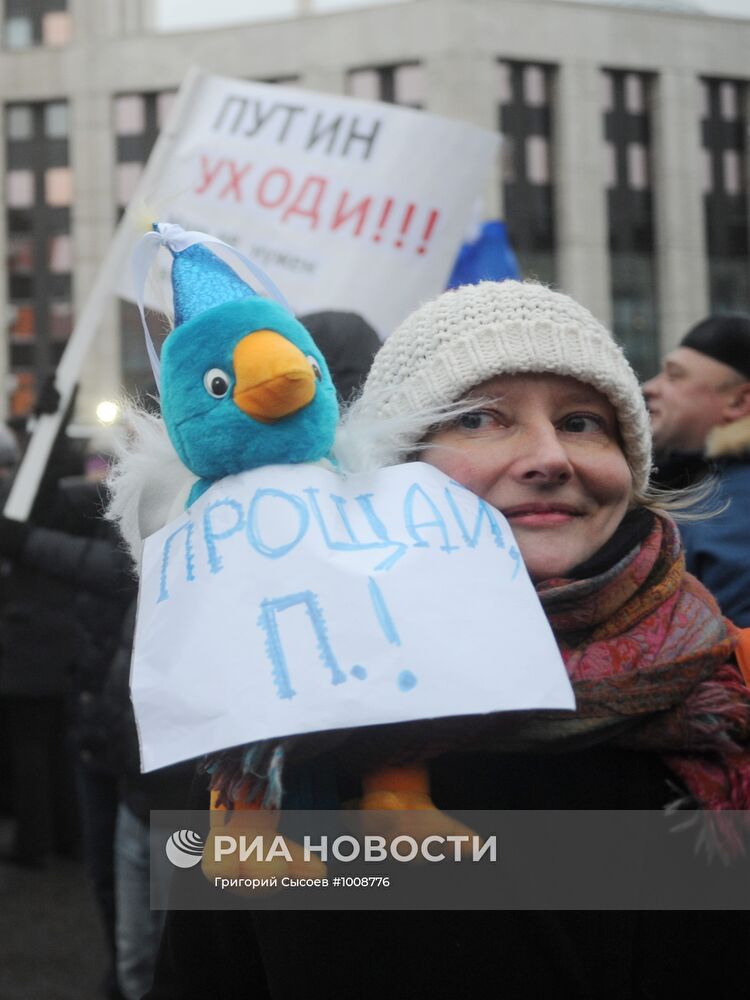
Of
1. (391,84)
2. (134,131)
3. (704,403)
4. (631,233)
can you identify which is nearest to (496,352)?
(704,403)

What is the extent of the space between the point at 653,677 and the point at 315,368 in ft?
1.64

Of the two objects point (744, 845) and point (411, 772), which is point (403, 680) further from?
point (744, 845)

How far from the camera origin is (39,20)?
31656 millimetres

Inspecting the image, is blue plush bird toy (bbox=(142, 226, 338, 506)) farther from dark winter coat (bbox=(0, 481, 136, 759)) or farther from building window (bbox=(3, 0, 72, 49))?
building window (bbox=(3, 0, 72, 49))

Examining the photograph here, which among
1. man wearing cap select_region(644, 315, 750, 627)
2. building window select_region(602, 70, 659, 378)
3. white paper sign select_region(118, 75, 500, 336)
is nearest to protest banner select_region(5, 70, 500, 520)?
white paper sign select_region(118, 75, 500, 336)

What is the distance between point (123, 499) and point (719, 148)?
94.6 ft

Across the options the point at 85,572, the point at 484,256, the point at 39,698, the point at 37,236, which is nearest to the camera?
the point at 85,572

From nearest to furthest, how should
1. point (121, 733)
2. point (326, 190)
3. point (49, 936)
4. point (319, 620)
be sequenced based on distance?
point (319, 620), point (121, 733), point (326, 190), point (49, 936)

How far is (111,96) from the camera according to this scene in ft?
95.4

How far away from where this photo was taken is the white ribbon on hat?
124cm

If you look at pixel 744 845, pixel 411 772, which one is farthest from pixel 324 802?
pixel 744 845

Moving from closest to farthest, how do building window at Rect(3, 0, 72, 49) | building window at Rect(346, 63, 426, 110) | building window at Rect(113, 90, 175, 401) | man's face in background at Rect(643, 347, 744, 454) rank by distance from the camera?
man's face in background at Rect(643, 347, 744, 454) → building window at Rect(346, 63, 426, 110) → building window at Rect(113, 90, 175, 401) → building window at Rect(3, 0, 72, 49)

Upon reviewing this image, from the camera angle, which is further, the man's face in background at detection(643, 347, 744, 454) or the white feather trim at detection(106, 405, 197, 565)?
the man's face in background at detection(643, 347, 744, 454)

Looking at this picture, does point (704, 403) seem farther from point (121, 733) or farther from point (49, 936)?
point (49, 936)
